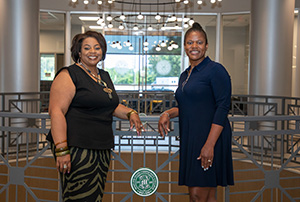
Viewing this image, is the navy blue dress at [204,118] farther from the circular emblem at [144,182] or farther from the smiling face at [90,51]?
the smiling face at [90,51]

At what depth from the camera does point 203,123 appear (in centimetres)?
248

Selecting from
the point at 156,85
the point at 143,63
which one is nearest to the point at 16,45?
the point at 143,63

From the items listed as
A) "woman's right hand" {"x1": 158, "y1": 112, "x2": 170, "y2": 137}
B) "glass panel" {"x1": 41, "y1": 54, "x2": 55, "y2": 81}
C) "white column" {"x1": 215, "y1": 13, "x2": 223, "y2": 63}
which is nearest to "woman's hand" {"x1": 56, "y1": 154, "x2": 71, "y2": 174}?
"woman's right hand" {"x1": 158, "y1": 112, "x2": 170, "y2": 137}

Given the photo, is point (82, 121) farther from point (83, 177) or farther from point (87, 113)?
point (83, 177)

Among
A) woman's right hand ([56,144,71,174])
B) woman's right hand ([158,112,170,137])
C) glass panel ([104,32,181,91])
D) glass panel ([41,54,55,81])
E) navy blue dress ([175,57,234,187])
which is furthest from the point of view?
glass panel ([104,32,181,91])

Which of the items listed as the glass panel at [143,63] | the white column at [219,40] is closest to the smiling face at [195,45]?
the white column at [219,40]

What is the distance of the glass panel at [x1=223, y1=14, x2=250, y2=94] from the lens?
12945mm

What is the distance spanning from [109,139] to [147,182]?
2.34ft

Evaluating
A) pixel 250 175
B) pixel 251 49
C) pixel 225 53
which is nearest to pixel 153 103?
pixel 225 53

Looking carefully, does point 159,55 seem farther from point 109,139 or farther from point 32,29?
point 109,139

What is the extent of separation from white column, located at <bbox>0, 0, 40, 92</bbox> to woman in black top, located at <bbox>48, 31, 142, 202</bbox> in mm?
6188

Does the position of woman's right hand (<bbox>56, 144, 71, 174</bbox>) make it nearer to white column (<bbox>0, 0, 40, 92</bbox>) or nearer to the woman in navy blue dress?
the woman in navy blue dress

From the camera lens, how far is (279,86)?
327 inches

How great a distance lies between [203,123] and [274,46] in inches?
255
